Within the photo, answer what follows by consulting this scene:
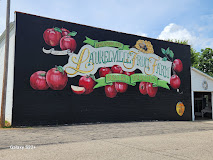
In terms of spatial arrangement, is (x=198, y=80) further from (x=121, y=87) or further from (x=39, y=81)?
(x=39, y=81)

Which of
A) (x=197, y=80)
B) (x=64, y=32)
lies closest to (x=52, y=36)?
(x=64, y=32)

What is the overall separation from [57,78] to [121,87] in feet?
14.7

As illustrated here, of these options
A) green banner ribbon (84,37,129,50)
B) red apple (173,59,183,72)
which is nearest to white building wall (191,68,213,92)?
red apple (173,59,183,72)

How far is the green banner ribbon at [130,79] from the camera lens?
14773 millimetres

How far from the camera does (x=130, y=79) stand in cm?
1590

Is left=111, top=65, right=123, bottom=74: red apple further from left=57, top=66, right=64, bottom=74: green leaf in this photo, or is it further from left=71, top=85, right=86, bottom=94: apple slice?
left=57, top=66, right=64, bottom=74: green leaf

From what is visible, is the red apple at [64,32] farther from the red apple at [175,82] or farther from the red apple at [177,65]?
the red apple at [177,65]

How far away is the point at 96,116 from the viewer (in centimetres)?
1436

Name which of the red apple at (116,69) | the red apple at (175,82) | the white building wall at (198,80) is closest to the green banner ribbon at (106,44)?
the red apple at (116,69)

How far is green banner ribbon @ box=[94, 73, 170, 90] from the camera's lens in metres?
14.8

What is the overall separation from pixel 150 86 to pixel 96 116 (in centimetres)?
491

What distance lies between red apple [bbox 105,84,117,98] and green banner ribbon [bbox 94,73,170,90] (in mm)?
244

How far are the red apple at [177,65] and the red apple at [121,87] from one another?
5328 mm

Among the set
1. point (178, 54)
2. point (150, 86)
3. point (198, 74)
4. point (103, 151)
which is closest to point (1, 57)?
point (150, 86)
